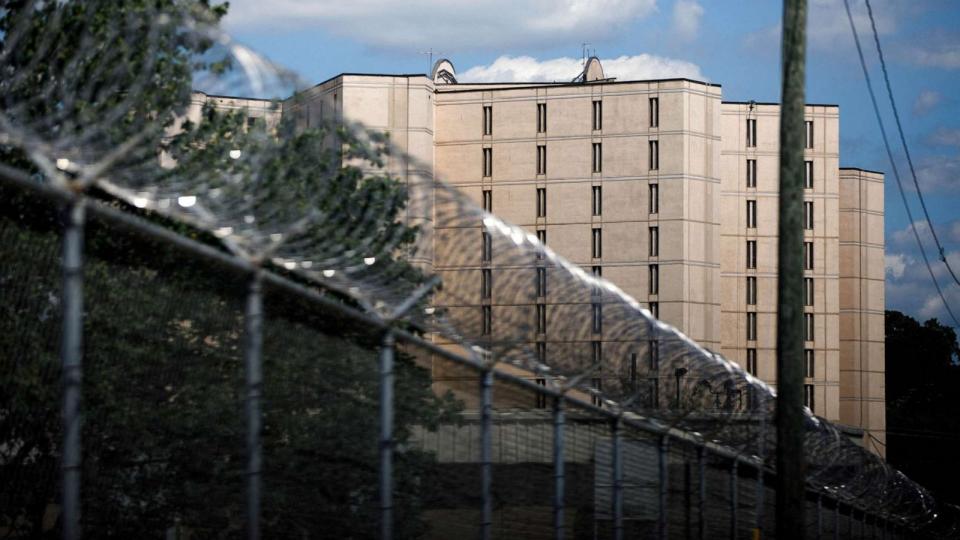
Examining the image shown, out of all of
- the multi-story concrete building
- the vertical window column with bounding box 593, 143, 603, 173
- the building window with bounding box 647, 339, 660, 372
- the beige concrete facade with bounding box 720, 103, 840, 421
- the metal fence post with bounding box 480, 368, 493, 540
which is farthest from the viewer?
the beige concrete facade with bounding box 720, 103, 840, 421

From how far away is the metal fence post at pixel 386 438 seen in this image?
305 inches

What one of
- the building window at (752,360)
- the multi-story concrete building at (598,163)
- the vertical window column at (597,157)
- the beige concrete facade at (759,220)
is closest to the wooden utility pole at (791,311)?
the multi-story concrete building at (598,163)

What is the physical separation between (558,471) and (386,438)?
8.34 feet

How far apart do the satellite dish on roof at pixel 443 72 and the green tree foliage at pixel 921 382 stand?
5388 cm

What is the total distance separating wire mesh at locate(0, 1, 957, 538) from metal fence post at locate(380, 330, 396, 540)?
108 mm

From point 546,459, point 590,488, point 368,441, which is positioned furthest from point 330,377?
point 590,488

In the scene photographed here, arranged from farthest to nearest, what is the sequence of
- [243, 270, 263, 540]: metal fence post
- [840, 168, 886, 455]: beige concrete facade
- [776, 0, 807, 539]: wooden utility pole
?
[840, 168, 886, 455]: beige concrete facade, [776, 0, 807, 539]: wooden utility pole, [243, 270, 263, 540]: metal fence post

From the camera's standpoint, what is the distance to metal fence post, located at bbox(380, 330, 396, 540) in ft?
25.4

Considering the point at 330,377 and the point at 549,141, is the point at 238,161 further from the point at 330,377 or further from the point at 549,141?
the point at 549,141

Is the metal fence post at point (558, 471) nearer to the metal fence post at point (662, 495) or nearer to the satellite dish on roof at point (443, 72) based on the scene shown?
the metal fence post at point (662, 495)

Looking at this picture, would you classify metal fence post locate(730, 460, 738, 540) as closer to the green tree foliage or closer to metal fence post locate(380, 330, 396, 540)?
metal fence post locate(380, 330, 396, 540)

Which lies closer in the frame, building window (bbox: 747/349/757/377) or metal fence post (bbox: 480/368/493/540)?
metal fence post (bbox: 480/368/493/540)

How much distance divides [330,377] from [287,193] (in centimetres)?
153

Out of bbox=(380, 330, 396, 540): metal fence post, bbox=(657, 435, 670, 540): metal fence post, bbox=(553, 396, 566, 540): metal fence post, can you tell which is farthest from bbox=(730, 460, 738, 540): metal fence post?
bbox=(380, 330, 396, 540): metal fence post
